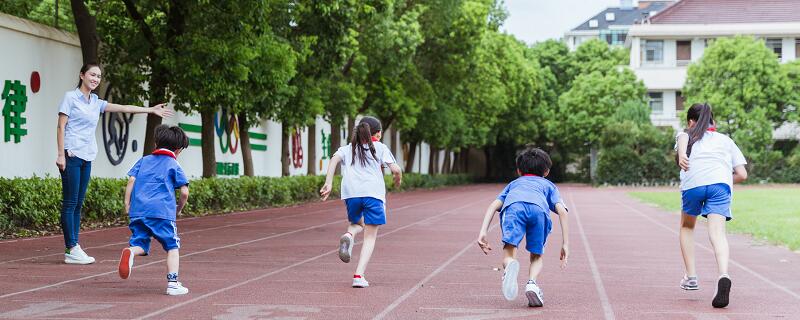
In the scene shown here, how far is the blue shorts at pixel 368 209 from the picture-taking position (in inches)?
360

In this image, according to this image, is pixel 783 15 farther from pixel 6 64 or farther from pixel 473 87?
pixel 6 64

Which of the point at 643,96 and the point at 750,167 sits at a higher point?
the point at 643,96

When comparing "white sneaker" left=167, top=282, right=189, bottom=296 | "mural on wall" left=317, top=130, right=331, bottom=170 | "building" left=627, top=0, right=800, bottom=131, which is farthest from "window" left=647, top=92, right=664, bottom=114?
"white sneaker" left=167, top=282, right=189, bottom=296

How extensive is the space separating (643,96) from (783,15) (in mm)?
9331

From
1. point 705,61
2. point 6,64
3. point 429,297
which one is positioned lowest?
point 429,297

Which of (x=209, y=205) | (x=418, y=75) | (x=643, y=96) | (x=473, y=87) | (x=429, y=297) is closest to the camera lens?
(x=429, y=297)

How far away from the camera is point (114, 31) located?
1997 centimetres

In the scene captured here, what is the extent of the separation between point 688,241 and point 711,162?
2.37 ft

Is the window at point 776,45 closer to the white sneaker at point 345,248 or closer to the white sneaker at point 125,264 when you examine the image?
the white sneaker at point 345,248

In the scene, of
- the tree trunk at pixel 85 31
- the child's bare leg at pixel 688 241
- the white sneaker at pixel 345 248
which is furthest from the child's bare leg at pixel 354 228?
the tree trunk at pixel 85 31

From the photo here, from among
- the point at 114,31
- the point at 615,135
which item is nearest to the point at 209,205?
the point at 114,31

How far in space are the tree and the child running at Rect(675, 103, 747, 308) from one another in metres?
46.2

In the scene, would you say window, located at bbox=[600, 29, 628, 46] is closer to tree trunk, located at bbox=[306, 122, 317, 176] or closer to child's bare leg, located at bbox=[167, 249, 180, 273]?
tree trunk, located at bbox=[306, 122, 317, 176]

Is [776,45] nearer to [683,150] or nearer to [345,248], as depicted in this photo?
[683,150]
